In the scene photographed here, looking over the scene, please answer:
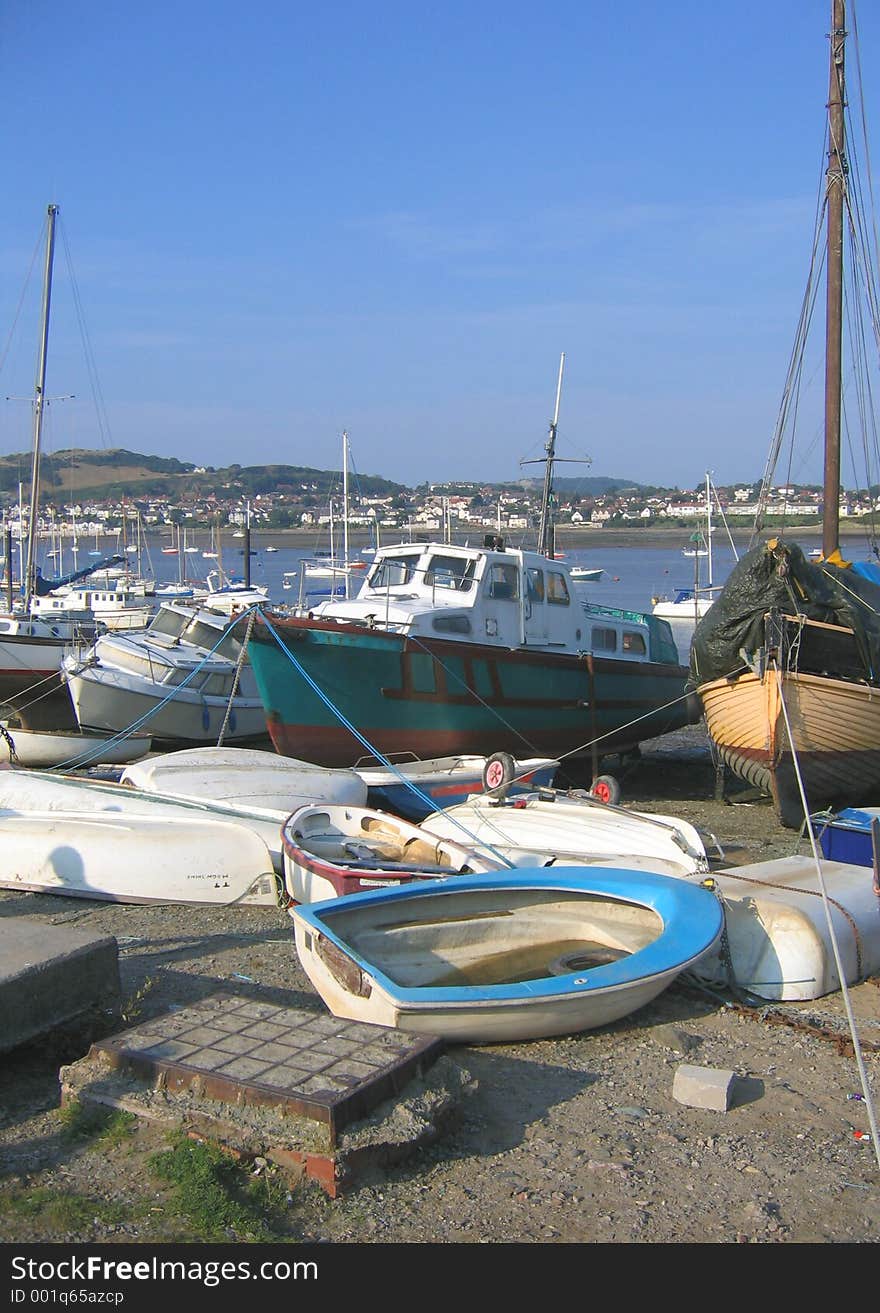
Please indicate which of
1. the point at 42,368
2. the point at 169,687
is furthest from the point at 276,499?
the point at 169,687

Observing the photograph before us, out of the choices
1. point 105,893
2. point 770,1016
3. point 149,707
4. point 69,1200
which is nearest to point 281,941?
point 105,893

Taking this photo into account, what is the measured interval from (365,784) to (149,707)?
934 cm

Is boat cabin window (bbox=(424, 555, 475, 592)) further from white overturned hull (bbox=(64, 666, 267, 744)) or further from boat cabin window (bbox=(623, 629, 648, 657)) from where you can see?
white overturned hull (bbox=(64, 666, 267, 744))

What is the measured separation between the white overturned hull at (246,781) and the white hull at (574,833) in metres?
1.46

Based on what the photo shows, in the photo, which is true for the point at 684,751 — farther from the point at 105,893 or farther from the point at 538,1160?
Answer: the point at 538,1160

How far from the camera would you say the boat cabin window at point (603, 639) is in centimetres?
1961

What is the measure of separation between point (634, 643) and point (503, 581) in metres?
3.84

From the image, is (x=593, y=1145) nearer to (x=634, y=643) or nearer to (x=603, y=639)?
(x=603, y=639)

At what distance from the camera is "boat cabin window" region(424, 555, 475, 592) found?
57.7ft

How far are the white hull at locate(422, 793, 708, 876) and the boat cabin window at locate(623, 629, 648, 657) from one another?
8.71 meters

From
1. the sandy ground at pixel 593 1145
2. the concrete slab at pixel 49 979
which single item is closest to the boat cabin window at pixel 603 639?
the sandy ground at pixel 593 1145

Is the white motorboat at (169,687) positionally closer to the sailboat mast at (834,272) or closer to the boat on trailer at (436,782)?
the boat on trailer at (436,782)

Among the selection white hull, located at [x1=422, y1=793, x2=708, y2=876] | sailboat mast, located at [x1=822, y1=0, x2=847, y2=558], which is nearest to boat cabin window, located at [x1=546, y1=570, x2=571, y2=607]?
sailboat mast, located at [x1=822, y1=0, x2=847, y2=558]

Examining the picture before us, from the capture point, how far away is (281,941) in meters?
8.49
